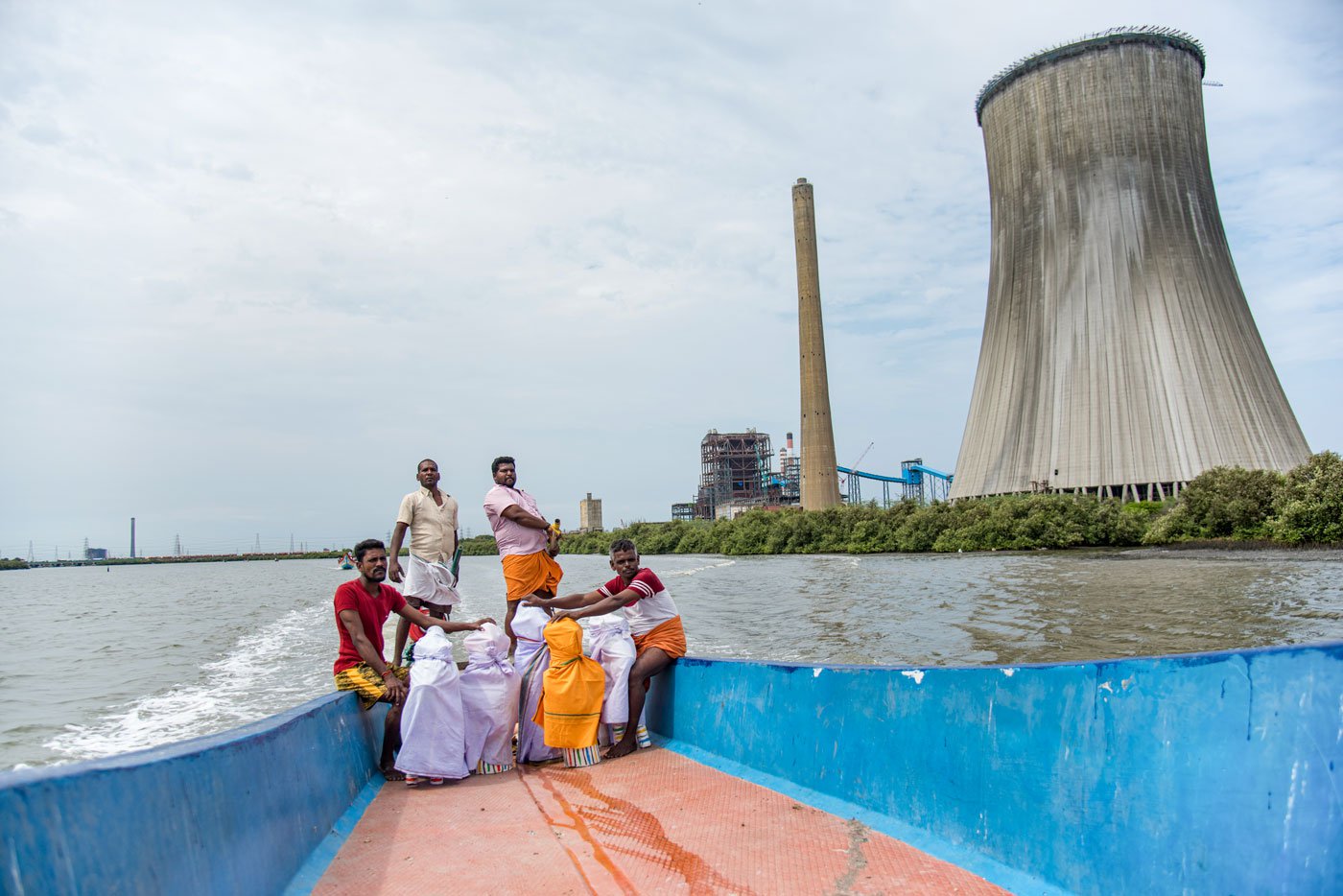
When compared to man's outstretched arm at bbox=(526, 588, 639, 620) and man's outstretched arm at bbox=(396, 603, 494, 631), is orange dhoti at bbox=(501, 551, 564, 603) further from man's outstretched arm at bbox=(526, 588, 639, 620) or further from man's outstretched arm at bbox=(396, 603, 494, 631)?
man's outstretched arm at bbox=(396, 603, 494, 631)

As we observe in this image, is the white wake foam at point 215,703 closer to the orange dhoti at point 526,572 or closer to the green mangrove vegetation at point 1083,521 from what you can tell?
the orange dhoti at point 526,572

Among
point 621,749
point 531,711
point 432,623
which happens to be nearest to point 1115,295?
point 621,749

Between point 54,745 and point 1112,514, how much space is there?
30.9 meters

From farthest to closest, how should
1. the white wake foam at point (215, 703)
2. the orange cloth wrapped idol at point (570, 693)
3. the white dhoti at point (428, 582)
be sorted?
the white wake foam at point (215, 703) → the white dhoti at point (428, 582) → the orange cloth wrapped idol at point (570, 693)

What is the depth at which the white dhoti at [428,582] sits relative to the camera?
5.89 meters

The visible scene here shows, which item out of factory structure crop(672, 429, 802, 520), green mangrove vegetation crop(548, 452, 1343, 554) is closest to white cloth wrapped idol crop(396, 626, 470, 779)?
green mangrove vegetation crop(548, 452, 1343, 554)

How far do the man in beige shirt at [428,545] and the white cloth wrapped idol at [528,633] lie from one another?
3.11 feet

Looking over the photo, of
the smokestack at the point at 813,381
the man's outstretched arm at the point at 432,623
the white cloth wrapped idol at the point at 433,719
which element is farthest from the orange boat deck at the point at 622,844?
the smokestack at the point at 813,381

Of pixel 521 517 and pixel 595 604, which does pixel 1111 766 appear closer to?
pixel 595 604

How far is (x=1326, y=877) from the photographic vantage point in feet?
6.72

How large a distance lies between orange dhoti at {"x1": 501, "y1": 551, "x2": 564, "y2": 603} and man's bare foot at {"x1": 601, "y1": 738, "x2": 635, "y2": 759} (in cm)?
118

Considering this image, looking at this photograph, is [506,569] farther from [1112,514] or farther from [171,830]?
[1112,514]

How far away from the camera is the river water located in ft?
31.7

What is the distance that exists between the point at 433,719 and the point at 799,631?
1047 centimetres
